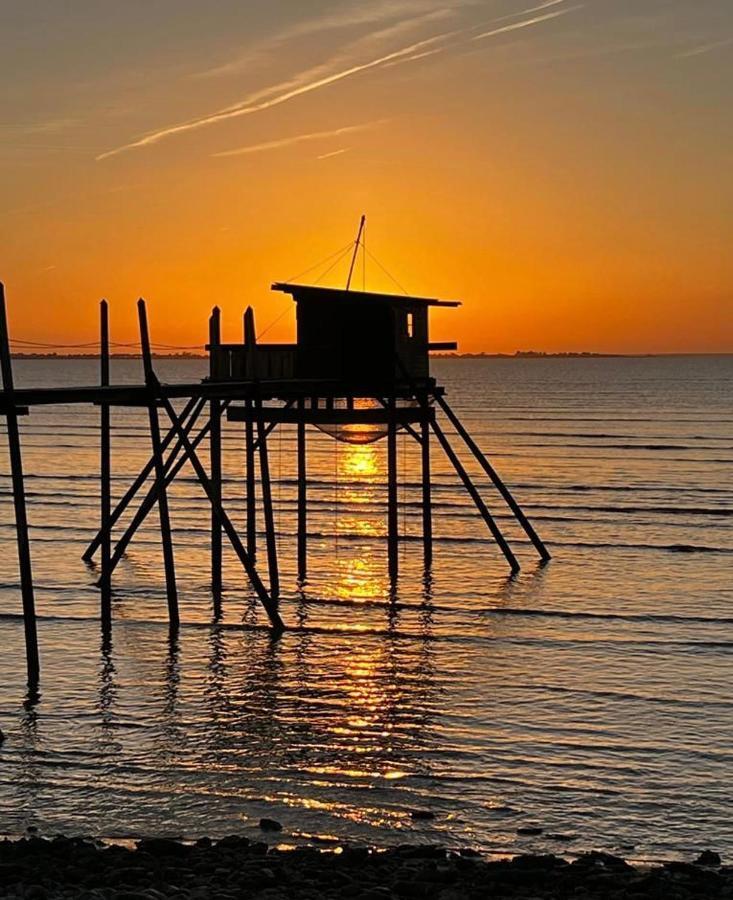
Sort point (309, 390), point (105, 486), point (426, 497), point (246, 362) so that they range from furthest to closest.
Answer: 1. point (426, 497)
2. point (309, 390)
3. point (246, 362)
4. point (105, 486)

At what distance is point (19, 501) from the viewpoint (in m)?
19.0

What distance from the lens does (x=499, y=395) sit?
15188 cm

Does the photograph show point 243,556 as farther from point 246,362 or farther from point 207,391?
point 246,362

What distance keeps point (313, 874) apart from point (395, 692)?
7.99m

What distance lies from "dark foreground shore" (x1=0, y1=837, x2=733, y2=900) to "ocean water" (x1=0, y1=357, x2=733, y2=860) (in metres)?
0.87

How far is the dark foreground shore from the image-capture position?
11.9 metres

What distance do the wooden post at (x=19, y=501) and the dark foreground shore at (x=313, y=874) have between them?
6498 millimetres

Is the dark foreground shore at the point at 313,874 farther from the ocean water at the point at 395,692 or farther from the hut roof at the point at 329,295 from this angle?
the hut roof at the point at 329,295

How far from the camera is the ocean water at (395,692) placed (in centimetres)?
1503

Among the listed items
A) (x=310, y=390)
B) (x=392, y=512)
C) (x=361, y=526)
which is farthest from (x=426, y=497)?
(x=361, y=526)

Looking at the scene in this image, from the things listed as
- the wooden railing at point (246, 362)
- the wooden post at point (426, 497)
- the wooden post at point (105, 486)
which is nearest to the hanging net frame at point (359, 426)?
the wooden post at point (426, 497)

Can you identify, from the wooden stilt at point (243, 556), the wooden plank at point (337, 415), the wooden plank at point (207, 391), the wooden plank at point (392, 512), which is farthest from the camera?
the wooden plank at point (392, 512)

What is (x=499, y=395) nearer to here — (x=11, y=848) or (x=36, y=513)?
(x=36, y=513)

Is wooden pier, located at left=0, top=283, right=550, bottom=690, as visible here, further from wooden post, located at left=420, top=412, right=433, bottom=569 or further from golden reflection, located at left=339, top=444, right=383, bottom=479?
golden reflection, located at left=339, top=444, right=383, bottom=479
